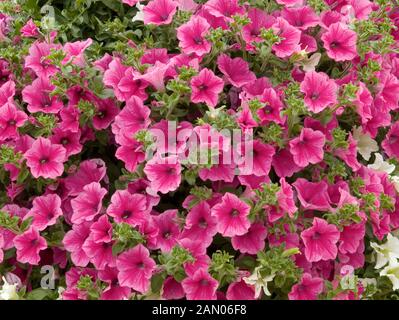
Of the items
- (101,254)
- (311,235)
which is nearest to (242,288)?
(311,235)

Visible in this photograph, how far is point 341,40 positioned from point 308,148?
38 centimetres

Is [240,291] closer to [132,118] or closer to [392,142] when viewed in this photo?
[132,118]

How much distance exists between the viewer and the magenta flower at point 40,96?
6.46ft

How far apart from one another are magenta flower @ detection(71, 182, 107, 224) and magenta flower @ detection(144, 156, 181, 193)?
0.17 m

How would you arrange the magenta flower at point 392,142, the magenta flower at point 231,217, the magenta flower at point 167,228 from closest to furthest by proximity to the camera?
the magenta flower at point 231,217 < the magenta flower at point 167,228 < the magenta flower at point 392,142

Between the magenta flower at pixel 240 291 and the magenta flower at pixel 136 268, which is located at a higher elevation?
the magenta flower at pixel 136 268

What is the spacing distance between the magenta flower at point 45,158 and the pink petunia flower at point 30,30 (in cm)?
47

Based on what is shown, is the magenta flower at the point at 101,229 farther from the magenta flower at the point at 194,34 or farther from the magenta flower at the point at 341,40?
the magenta flower at the point at 341,40

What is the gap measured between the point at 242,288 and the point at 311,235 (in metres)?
0.24

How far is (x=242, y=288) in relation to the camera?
5.85 ft

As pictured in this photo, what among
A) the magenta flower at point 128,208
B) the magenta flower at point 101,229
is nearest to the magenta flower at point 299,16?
the magenta flower at point 128,208

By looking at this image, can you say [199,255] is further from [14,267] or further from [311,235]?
[14,267]

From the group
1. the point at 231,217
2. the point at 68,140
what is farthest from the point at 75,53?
the point at 231,217

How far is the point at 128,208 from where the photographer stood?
1.80 metres
